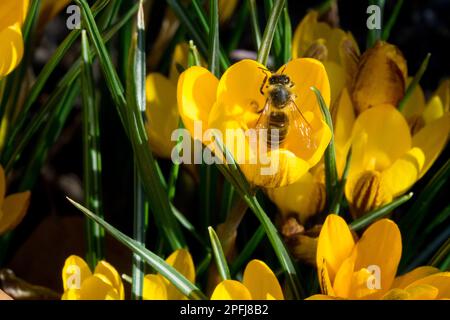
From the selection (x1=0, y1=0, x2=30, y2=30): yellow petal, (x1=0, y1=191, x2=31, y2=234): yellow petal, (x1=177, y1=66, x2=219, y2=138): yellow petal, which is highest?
A: (x1=0, y1=0, x2=30, y2=30): yellow petal

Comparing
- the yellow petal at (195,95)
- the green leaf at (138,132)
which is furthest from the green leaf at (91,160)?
the yellow petal at (195,95)

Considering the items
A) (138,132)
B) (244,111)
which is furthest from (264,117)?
(138,132)

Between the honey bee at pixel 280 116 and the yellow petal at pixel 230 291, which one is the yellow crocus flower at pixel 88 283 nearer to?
the yellow petal at pixel 230 291

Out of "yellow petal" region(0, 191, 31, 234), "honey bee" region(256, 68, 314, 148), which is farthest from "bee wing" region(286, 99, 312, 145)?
"yellow petal" region(0, 191, 31, 234)

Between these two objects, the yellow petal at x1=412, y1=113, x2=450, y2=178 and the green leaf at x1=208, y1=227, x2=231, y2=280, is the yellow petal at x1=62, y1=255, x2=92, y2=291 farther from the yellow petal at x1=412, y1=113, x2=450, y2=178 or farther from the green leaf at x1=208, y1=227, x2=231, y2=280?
the yellow petal at x1=412, y1=113, x2=450, y2=178

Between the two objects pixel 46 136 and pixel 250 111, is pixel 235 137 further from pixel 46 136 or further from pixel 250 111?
pixel 46 136
